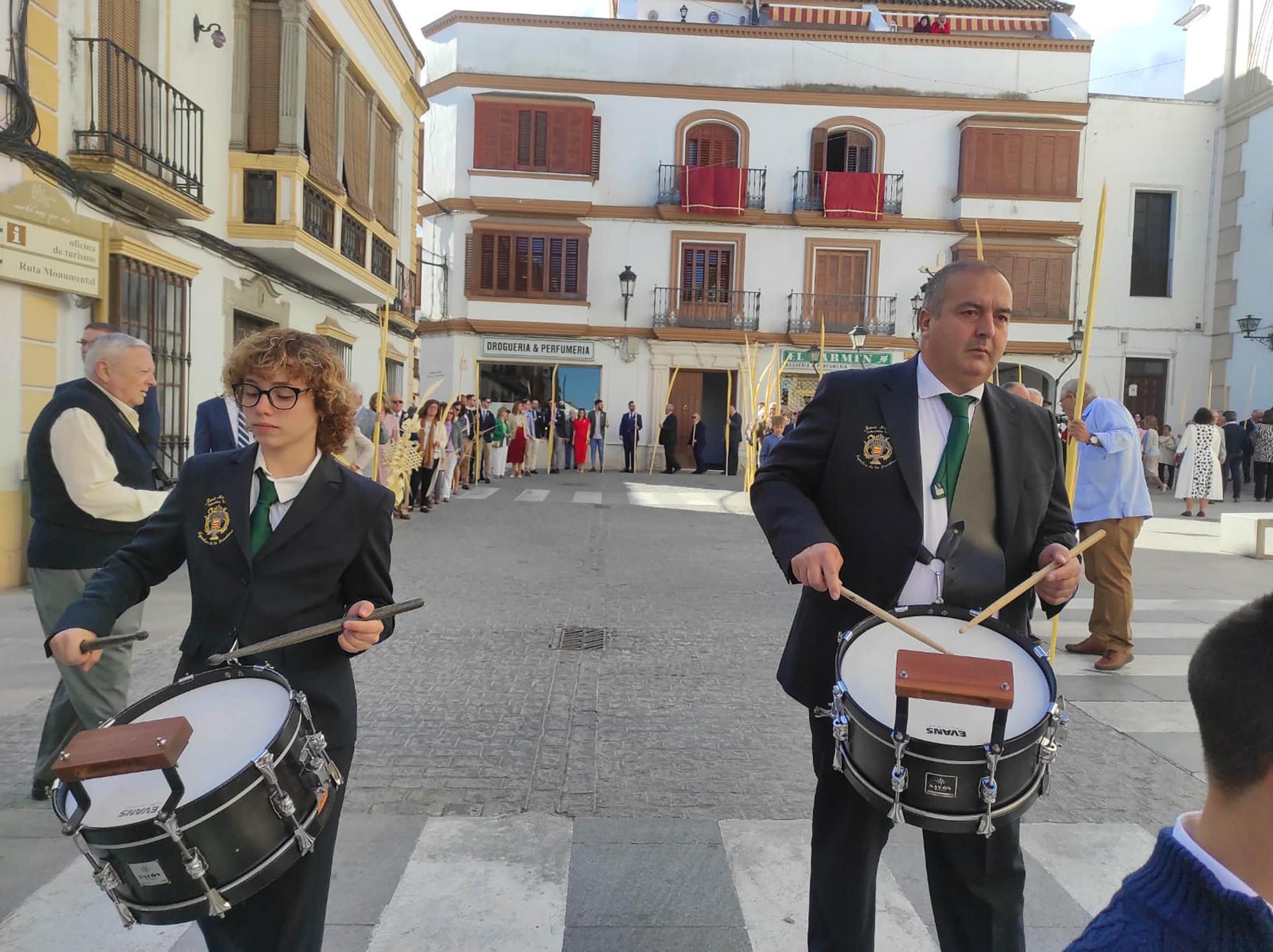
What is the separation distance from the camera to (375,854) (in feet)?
11.7

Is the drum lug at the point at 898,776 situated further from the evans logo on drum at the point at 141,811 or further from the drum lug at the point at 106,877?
the drum lug at the point at 106,877

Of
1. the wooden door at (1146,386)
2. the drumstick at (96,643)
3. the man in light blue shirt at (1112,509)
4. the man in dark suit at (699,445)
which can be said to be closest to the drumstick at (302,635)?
the drumstick at (96,643)

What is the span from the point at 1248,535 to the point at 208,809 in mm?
13724

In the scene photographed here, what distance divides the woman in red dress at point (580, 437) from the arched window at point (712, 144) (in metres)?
8.40

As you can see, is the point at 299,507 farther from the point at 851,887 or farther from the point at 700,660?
the point at 700,660

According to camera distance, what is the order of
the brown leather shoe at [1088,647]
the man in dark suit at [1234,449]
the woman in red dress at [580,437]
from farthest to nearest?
1. the woman in red dress at [580,437]
2. the man in dark suit at [1234,449]
3. the brown leather shoe at [1088,647]

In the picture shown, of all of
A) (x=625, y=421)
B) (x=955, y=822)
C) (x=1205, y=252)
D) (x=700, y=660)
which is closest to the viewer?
(x=955, y=822)

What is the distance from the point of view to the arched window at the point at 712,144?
28531 mm

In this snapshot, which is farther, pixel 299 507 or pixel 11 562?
pixel 11 562

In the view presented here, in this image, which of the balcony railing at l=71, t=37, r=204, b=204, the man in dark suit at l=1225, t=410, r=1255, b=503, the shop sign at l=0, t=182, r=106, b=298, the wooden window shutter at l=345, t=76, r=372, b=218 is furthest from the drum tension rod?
the man in dark suit at l=1225, t=410, r=1255, b=503

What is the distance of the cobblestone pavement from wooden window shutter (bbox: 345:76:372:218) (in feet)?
27.4

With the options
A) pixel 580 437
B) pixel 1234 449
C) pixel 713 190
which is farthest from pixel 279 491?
pixel 713 190

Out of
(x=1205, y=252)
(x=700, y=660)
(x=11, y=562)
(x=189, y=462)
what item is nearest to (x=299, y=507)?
(x=189, y=462)

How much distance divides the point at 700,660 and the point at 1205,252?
2877 cm
